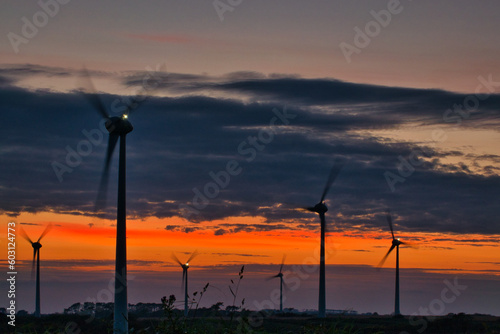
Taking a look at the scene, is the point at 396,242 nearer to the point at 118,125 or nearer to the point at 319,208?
the point at 319,208

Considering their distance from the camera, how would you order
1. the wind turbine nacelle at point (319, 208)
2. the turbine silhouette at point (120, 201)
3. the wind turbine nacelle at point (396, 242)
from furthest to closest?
1. the wind turbine nacelle at point (396, 242)
2. the wind turbine nacelle at point (319, 208)
3. the turbine silhouette at point (120, 201)

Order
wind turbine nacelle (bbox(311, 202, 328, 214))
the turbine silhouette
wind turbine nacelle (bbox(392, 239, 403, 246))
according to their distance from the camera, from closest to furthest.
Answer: the turbine silhouette < wind turbine nacelle (bbox(311, 202, 328, 214)) < wind turbine nacelle (bbox(392, 239, 403, 246))

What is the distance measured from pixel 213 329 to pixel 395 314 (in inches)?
5109

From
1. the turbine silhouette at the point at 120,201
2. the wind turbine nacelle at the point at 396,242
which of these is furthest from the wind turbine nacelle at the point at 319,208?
the turbine silhouette at the point at 120,201

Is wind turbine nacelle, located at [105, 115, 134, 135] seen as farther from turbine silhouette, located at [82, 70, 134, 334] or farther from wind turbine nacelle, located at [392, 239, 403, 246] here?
wind turbine nacelle, located at [392, 239, 403, 246]

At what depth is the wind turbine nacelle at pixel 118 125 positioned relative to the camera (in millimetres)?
62594

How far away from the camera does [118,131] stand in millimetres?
62750

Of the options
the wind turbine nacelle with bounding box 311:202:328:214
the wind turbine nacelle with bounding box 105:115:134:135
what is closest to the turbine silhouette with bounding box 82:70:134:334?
the wind turbine nacelle with bounding box 105:115:134:135

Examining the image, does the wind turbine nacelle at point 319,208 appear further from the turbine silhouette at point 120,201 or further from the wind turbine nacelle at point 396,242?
the turbine silhouette at point 120,201

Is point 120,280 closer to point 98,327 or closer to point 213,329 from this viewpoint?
point 98,327

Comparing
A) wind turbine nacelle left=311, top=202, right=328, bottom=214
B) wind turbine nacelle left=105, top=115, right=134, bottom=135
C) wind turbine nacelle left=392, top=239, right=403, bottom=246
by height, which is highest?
wind turbine nacelle left=105, top=115, right=134, bottom=135

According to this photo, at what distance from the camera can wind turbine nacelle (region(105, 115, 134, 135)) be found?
62594 millimetres

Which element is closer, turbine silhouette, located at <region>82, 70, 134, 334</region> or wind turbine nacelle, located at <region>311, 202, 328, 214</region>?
turbine silhouette, located at <region>82, 70, 134, 334</region>

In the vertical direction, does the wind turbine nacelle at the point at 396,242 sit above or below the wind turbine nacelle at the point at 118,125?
below
